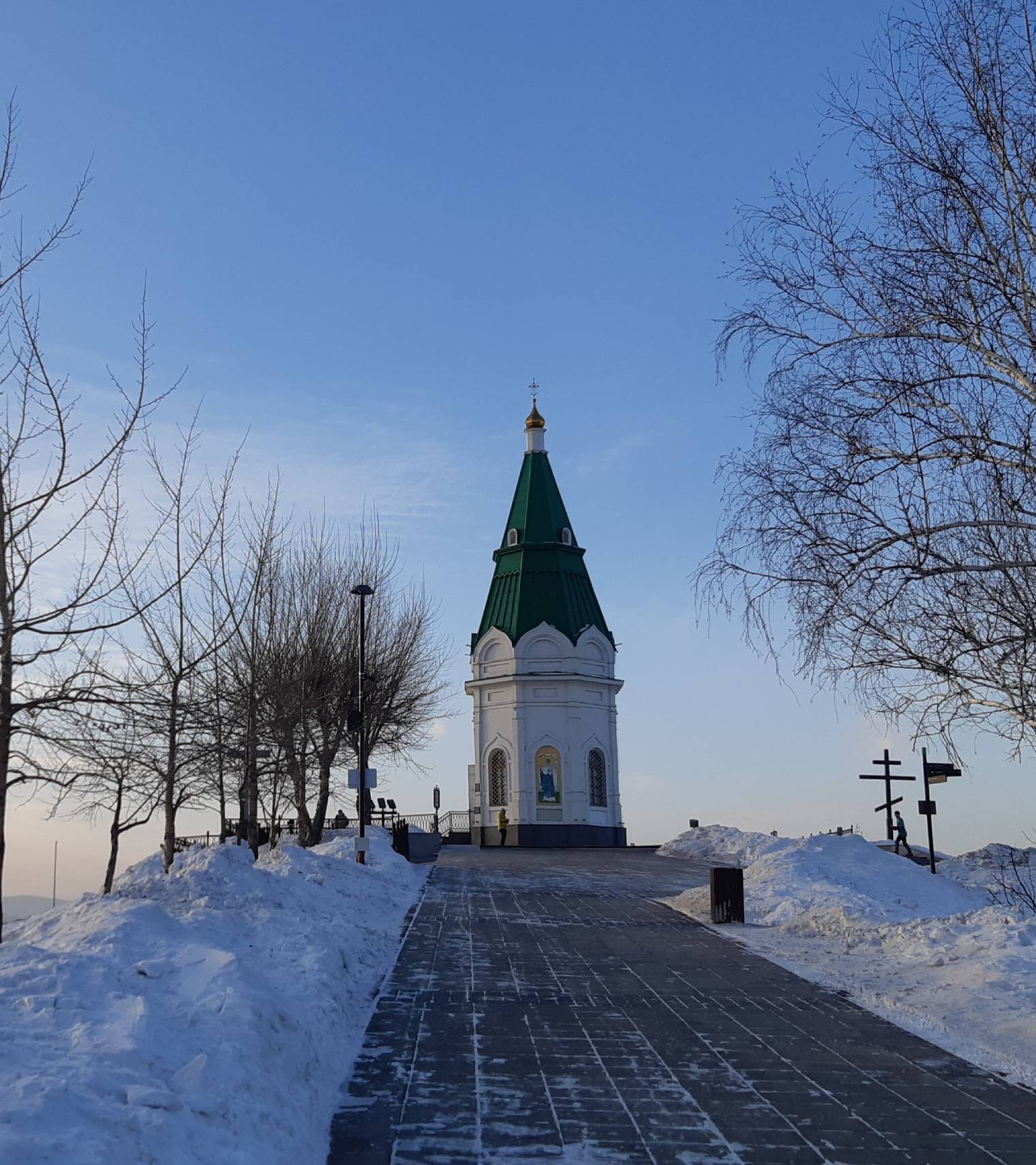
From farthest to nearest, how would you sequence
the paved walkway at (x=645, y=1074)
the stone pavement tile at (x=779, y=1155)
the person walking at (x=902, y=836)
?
the person walking at (x=902, y=836) < the paved walkway at (x=645, y=1074) < the stone pavement tile at (x=779, y=1155)

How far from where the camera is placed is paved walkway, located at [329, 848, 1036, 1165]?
6.06 metres

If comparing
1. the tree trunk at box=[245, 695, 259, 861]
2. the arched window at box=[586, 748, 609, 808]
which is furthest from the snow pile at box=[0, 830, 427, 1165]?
the arched window at box=[586, 748, 609, 808]

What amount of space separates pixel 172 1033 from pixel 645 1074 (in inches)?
128

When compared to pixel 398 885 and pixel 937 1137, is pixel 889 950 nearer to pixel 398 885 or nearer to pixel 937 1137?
pixel 937 1137

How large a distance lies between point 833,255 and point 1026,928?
7240 mm

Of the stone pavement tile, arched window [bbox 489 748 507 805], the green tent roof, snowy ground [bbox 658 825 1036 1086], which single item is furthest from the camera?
the green tent roof

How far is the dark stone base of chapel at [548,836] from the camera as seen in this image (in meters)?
44.8

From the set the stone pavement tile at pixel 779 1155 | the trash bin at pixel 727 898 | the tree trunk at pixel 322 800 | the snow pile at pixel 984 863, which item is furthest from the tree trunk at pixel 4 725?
the snow pile at pixel 984 863

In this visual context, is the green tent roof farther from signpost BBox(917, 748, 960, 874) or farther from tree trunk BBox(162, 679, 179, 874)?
tree trunk BBox(162, 679, 179, 874)

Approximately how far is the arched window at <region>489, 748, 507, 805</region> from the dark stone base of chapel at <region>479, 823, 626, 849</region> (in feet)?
4.23

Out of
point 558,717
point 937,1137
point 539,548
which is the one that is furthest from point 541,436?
point 937,1137

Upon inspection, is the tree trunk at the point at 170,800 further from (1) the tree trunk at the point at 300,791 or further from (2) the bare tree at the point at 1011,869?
(2) the bare tree at the point at 1011,869

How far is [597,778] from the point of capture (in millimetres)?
47094

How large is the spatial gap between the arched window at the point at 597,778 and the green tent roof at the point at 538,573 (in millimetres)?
4915
